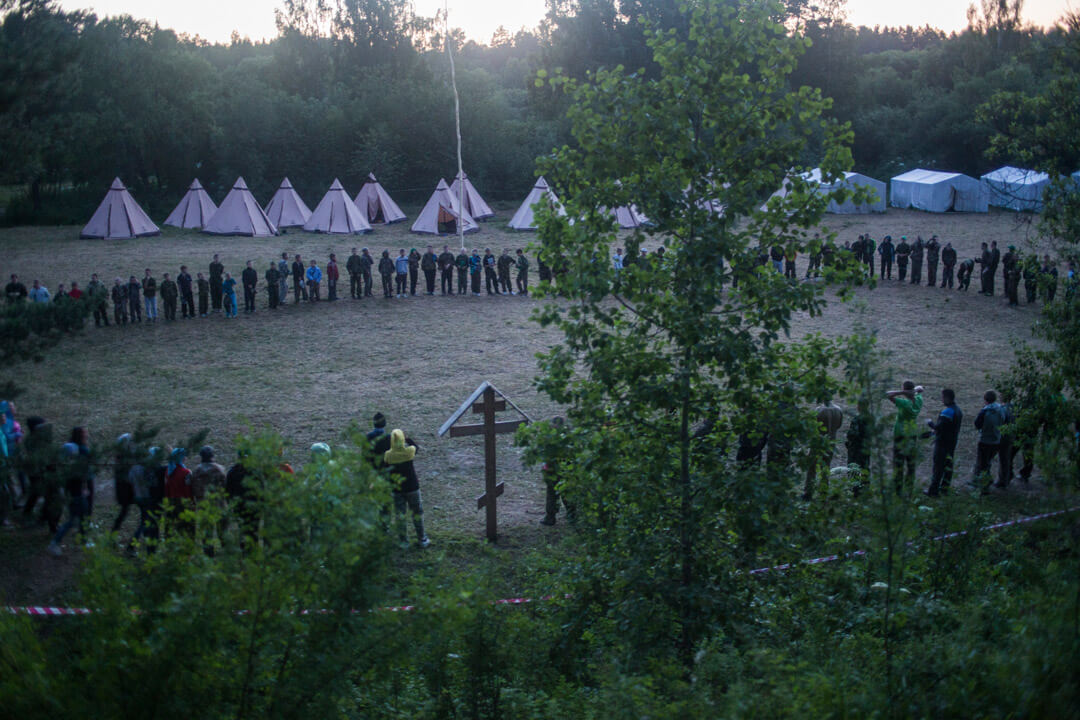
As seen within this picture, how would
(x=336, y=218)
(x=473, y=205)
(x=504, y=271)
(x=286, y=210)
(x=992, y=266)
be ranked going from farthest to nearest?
1. (x=473, y=205)
2. (x=286, y=210)
3. (x=336, y=218)
4. (x=504, y=271)
5. (x=992, y=266)

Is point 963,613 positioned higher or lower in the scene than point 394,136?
lower

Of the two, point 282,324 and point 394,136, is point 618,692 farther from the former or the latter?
point 394,136

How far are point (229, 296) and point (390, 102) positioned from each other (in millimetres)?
26709

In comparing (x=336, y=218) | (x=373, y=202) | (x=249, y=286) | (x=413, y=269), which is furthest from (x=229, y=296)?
(x=373, y=202)

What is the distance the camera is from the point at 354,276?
Result: 71.2ft

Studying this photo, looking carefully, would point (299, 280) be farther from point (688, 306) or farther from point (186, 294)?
point (688, 306)

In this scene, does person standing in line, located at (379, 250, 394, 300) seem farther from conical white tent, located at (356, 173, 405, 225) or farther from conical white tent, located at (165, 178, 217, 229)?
conical white tent, located at (165, 178, 217, 229)

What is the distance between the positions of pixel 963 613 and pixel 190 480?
6897 mm

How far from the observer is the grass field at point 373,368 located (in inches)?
434

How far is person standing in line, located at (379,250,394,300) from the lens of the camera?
21594 mm

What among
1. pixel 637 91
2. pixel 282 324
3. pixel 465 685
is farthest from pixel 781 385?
pixel 282 324

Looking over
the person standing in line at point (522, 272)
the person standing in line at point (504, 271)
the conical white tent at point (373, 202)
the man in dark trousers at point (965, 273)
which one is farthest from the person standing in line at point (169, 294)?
the man in dark trousers at point (965, 273)

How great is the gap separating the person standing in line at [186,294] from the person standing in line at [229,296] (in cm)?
70

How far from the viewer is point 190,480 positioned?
8.38 m
